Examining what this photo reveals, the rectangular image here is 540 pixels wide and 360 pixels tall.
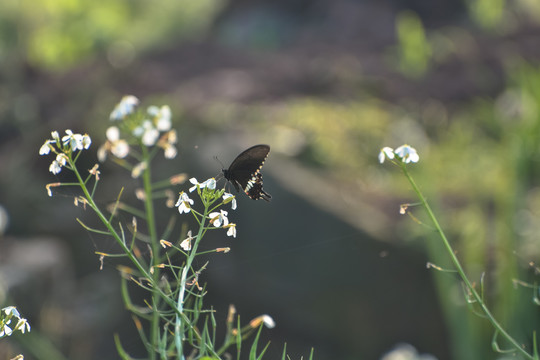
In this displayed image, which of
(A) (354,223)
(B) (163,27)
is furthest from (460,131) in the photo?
(B) (163,27)

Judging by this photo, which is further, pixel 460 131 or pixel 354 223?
pixel 460 131

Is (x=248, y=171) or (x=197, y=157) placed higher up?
(x=248, y=171)

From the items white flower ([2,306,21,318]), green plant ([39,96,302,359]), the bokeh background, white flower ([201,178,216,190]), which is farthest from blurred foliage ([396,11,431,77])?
white flower ([2,306,21,318])

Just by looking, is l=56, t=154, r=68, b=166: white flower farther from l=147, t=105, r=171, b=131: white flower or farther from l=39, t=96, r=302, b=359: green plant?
l=147, t=105, r=171, b=131: white flower

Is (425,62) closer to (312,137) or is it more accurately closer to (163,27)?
(312,137)

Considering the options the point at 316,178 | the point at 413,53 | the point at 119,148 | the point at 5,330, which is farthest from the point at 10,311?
the point at 413,53

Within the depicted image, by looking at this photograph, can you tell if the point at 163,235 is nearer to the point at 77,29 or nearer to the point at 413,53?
the point at 413,53
